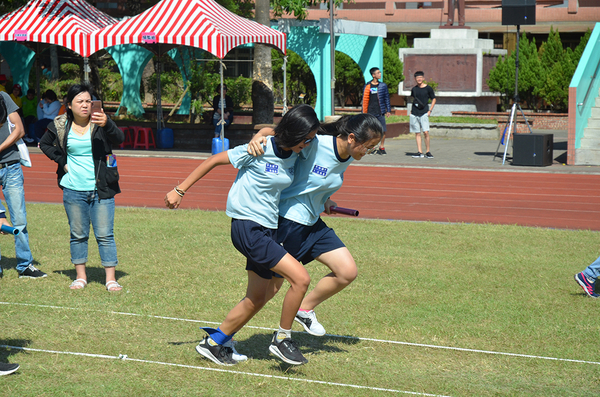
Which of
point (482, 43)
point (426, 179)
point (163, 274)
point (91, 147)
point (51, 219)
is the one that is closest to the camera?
point (91, 147)

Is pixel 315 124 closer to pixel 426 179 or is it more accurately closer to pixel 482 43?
pixel 426 179

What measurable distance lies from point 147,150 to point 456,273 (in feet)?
45.8

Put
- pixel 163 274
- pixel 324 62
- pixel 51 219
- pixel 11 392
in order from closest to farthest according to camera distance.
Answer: pixel 11 392
pixel 163 274
pixel 51 219
pixel 324 62

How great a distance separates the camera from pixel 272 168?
4.29 metres

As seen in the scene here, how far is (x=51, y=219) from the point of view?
9938 millimetres

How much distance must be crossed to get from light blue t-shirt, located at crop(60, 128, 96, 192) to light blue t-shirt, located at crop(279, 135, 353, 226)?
7.98ft

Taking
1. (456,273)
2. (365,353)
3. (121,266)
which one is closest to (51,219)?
(121,266)

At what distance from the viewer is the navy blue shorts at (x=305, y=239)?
179 inches

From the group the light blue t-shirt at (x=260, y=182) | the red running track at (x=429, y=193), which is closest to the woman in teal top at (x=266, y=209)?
the light blue t-shirt at (x=260, y=182)

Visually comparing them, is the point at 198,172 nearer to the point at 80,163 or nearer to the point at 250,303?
the point at 250,303

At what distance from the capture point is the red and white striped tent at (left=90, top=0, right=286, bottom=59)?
17.3 m

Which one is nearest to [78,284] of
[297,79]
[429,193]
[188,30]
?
[429,193]

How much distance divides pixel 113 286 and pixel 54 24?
48.1 ft

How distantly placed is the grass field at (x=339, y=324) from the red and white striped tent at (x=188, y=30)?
9.49m
